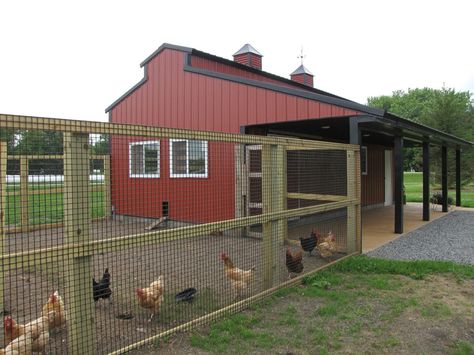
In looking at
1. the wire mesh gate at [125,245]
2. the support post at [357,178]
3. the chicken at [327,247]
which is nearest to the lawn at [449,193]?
the support post at [357,178]

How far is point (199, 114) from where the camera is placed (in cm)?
918

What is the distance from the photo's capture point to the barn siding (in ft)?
25.1

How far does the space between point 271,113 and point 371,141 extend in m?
7.58

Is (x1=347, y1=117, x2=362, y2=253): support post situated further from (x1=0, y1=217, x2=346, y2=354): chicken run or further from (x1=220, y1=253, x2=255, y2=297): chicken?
(x1=220, y1=253, x2=255, y2=297): chicken

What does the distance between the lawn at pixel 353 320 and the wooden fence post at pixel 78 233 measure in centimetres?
50

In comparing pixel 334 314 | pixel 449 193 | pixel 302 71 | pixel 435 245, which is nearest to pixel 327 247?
pixel 334 314

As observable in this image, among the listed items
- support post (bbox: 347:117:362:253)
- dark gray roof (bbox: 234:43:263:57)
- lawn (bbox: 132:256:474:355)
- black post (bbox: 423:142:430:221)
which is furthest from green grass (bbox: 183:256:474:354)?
dark gray roof (bbox: 234:43:263:57)

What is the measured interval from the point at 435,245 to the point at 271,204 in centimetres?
457

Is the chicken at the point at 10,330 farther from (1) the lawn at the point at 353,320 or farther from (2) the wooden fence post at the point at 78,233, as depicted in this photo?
(1) the lawn at the point at 353,320

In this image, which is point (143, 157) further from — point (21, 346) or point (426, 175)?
point (426, 175)

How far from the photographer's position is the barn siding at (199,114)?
7.66 m

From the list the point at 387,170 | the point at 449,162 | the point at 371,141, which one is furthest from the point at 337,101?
the point at 449,162

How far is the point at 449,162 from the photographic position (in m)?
20.4

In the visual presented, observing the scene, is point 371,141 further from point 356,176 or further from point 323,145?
point 323,145
